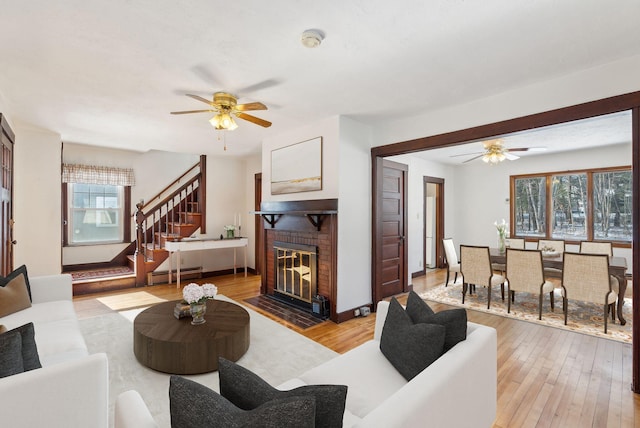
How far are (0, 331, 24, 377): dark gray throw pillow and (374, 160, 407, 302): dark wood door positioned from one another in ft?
11.9

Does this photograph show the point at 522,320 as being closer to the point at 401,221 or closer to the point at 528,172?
the point at 401,221

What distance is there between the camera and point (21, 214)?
4.46 meters

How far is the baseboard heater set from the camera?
226 inches

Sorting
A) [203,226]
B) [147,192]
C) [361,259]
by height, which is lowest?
[361,259]

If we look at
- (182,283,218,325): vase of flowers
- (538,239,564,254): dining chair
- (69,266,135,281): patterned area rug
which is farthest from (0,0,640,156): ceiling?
(538,239,564,254): dining chair

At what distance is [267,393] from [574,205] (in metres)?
7.63

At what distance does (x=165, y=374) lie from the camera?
256 cm

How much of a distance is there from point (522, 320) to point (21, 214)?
7011 mm

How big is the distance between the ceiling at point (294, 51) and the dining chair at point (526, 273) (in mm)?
2176

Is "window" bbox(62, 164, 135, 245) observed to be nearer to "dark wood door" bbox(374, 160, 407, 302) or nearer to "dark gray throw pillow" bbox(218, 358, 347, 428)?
"dark wood door" bbox(374, 160, 407, 302)

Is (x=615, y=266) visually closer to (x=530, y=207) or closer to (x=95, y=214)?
(x=530, y=207)

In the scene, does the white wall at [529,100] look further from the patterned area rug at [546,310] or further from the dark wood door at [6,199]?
the dark wood door at [6,199]

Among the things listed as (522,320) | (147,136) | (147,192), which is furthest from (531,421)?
(147,192)

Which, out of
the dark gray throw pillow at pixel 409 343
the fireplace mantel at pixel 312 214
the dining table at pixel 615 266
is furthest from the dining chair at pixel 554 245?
the dark gray throw pillow at pixel 409 343
